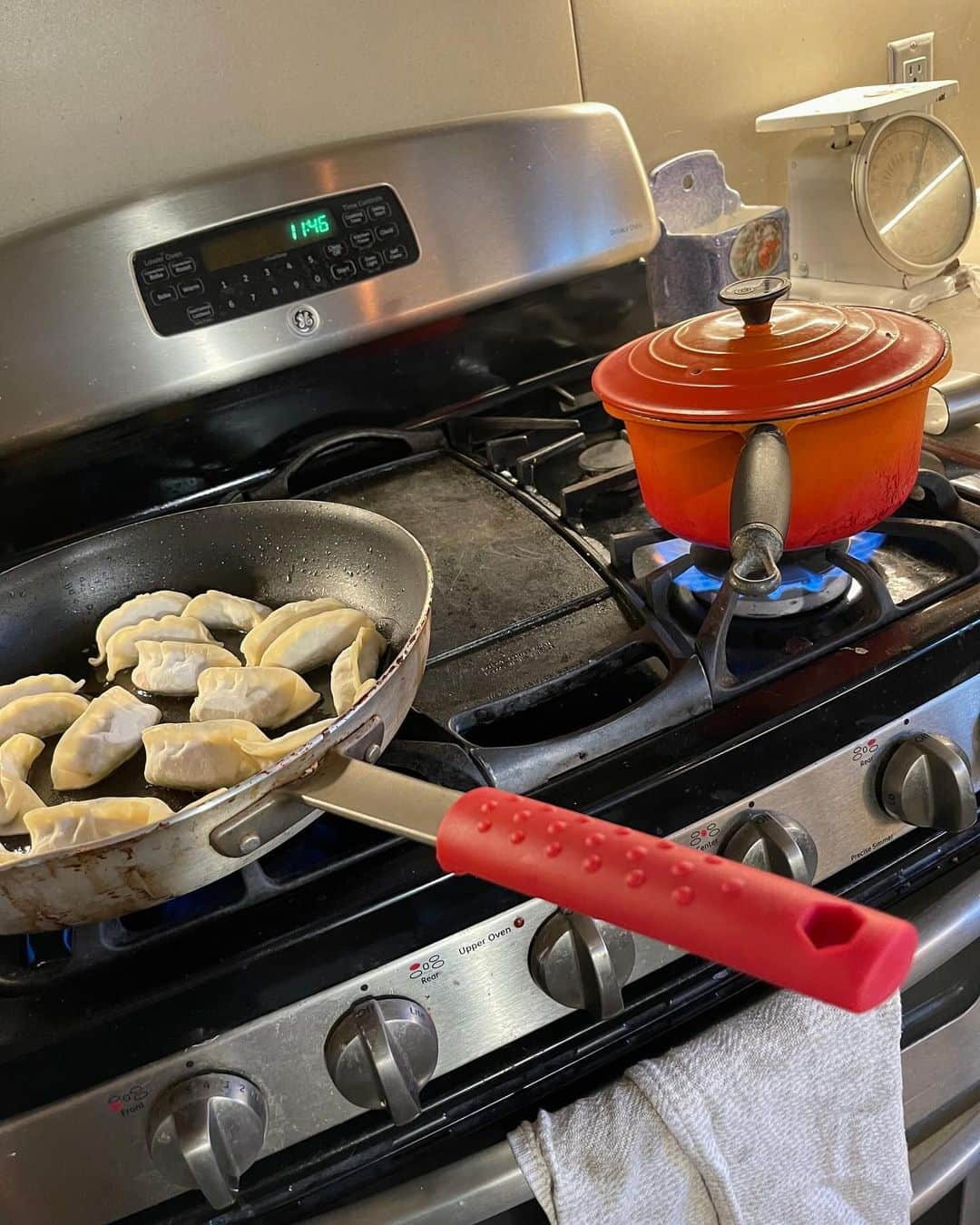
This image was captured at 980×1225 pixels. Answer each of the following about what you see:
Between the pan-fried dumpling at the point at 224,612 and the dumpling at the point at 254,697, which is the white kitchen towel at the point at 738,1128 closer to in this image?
the dumpling at the point at 254,697

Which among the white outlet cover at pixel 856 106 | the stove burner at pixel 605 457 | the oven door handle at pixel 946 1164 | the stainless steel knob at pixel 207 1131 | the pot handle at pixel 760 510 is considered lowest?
the oven door handle at pixel 946 1164

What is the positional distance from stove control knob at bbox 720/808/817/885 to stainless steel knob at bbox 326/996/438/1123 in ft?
0.60

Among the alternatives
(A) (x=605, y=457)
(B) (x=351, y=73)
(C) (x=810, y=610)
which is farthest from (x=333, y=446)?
(C) (x=810, y=610)

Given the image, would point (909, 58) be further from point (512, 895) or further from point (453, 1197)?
point (453, 1197)

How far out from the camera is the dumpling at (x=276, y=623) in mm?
685

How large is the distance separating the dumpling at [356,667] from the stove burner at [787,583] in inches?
8.2

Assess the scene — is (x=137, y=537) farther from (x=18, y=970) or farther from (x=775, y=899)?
(x=775, y=899)

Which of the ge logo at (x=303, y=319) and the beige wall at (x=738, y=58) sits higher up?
the beige wall at (x=738, y=58)

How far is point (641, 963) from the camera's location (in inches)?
22.4

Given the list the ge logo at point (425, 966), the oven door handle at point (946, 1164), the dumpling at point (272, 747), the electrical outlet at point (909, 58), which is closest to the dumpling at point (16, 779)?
the dumpling at point (272, 747)

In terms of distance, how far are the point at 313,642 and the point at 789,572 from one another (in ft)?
1.03

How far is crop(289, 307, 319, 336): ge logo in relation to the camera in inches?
35.7

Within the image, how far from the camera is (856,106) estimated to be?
1119 millimetres

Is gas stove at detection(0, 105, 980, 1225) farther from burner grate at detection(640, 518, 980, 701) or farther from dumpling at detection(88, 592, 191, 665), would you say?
dumpling at detection(88, 592, 191, 665)
